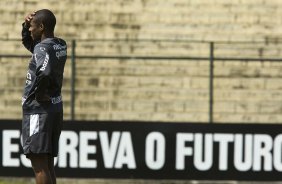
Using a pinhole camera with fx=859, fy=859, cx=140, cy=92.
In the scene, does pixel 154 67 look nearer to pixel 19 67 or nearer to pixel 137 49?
pixel 137 49

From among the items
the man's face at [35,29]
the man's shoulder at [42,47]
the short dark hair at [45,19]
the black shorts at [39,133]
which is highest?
the short dark hair at [45,19]

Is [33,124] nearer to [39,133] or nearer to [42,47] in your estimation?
[39,133]

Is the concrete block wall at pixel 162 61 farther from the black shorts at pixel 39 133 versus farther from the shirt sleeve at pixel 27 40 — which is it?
the black shorts at pixel 39 133

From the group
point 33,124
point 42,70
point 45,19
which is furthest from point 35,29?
point 33,124

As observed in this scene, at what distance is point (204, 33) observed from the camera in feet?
47.9

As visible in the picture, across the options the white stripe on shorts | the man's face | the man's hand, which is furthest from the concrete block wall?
the white stripe on shorts

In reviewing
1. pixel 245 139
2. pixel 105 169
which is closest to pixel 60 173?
pixel 105 169

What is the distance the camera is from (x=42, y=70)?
7.18 m

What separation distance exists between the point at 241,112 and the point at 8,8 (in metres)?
4.32

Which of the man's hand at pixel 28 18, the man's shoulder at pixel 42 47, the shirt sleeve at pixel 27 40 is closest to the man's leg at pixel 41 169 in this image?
the man's shoulder at pixel 42 47

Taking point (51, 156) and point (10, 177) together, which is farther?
point (10, 177)

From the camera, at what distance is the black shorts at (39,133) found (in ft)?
24.1

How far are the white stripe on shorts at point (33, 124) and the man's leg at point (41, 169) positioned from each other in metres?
0.21

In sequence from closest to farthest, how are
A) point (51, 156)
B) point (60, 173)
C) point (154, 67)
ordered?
point (51, 156) < point (60, 173) < point (154, 67)
